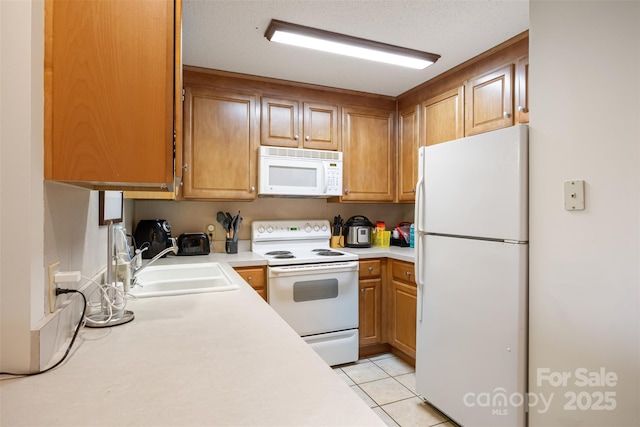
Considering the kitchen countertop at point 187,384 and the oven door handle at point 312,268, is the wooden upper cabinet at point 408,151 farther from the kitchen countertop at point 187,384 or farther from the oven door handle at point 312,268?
the kitchen countertop at point 187,384

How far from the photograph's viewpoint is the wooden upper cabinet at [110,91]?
2.69ft

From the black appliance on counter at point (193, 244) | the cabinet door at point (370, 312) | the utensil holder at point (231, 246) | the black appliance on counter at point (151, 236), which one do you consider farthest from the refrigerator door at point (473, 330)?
the black appliance on counter at point (151, 236)

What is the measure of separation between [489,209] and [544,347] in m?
0.65

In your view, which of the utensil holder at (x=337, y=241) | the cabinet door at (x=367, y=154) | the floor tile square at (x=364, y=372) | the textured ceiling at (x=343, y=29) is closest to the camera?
the textured ceiling at (x=343, y=29)

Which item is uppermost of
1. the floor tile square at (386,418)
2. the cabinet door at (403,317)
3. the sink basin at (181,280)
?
the sink basin at (181,280)

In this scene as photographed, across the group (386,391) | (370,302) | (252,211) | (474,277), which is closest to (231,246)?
(252,211)

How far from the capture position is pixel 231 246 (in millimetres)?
2830

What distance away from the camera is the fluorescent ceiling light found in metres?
2.05

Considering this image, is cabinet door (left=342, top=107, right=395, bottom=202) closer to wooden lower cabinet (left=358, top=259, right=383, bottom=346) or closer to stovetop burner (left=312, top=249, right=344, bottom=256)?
stovetop burner (left=312, top=249, right=344, bottom=256)

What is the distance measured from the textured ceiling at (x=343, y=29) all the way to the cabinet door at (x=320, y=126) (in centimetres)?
32

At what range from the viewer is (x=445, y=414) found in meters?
2.03

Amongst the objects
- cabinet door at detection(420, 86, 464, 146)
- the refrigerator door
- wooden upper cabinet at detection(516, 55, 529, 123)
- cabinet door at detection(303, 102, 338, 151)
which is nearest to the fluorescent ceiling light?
cabinet door at detection(420, 86, 464, 146)

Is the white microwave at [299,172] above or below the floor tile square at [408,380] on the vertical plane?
above

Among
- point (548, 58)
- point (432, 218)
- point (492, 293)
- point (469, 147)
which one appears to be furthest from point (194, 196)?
point (548, 58)
